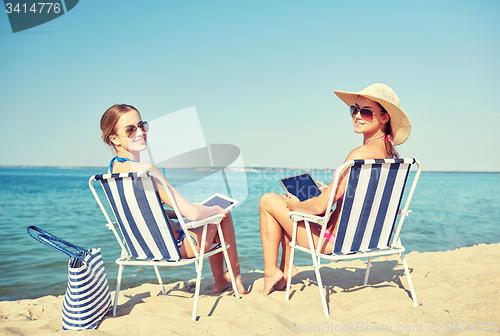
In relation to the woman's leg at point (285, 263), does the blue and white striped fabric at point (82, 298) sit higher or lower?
higher

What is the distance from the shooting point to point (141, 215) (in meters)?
2.49

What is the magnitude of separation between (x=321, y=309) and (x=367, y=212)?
0.87 m

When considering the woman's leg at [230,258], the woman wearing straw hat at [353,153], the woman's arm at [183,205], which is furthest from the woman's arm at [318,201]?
the woman's arm at [183,205]

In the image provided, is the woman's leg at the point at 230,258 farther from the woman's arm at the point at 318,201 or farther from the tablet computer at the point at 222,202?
the woman's arm at the point at 318,201

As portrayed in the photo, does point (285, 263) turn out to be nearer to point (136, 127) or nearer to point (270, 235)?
point (270, 235)

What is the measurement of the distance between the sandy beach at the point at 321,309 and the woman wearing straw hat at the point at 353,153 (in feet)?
1.57

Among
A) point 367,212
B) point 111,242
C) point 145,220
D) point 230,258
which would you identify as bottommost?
point 111,242

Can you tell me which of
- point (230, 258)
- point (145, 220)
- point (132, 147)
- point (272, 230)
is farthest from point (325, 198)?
point (132, 147)

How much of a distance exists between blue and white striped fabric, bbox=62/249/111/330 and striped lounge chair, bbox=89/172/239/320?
8.9 inches

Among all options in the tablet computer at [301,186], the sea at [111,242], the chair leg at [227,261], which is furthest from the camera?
the sea at [111,242]

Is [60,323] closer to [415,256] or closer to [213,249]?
[213,249]

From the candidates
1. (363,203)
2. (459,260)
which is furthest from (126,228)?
(459,260)

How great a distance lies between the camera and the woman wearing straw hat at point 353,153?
2545 mm

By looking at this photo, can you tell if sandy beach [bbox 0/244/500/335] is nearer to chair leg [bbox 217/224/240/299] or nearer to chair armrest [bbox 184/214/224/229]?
chair leg [bbox 217/224/240/299]
